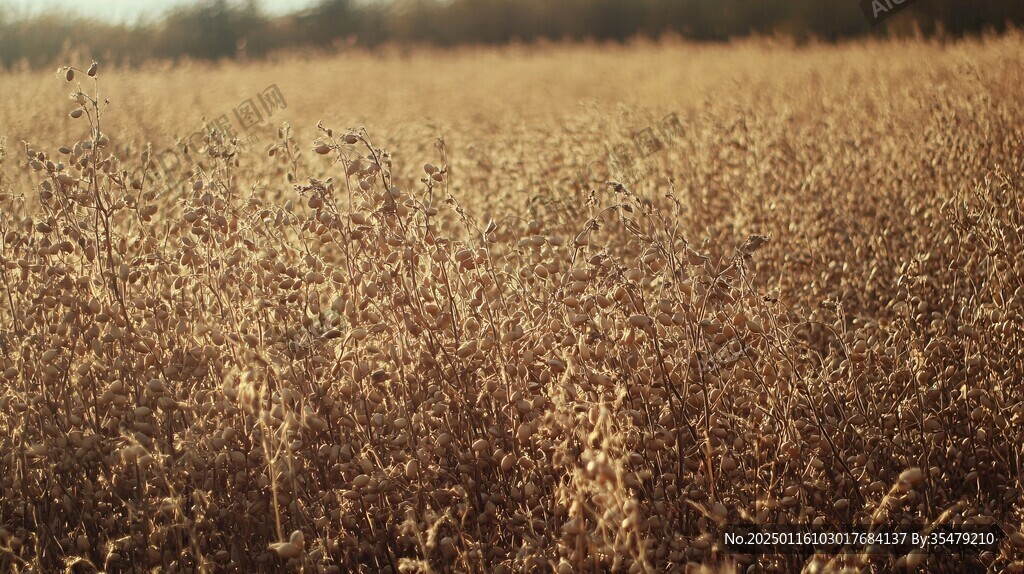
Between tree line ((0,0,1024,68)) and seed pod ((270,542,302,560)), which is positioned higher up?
tree line ((0,0,1024,68))

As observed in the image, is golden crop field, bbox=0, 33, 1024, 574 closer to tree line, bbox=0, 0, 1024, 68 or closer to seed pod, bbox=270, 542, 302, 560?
seed pod, bbox=270, 542, 302, 560

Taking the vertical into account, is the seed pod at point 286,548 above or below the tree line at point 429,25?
below

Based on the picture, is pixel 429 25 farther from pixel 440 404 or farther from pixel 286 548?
pixel 286 548

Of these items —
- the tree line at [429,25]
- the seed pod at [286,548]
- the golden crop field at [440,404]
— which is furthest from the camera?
the tree line at [429,25]

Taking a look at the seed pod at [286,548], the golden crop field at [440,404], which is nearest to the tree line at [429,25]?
the golden crop field at [440,404]

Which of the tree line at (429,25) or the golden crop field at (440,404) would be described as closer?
the golden crop field at (440,404)

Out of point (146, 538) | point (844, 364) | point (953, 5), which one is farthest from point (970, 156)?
point (953, 5)

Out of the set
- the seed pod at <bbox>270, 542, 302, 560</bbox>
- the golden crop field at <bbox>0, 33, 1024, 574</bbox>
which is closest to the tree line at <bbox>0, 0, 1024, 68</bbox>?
the golden crop field at <bbox>0, 33, 1024, 574</bbox>

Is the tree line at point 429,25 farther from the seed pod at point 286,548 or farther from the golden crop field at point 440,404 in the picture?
the seed pod at point 286,548

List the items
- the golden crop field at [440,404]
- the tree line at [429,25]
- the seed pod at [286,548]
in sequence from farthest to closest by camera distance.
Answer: the tree line at [429,25], the golden crop field at [440,404], the seed pod at [286,548]

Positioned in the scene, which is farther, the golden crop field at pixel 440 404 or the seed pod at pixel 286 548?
the golden crop field at pixel 440 404

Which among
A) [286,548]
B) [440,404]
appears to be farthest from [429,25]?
[286,548]

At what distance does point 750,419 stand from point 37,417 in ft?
5.56

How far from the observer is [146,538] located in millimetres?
1894
